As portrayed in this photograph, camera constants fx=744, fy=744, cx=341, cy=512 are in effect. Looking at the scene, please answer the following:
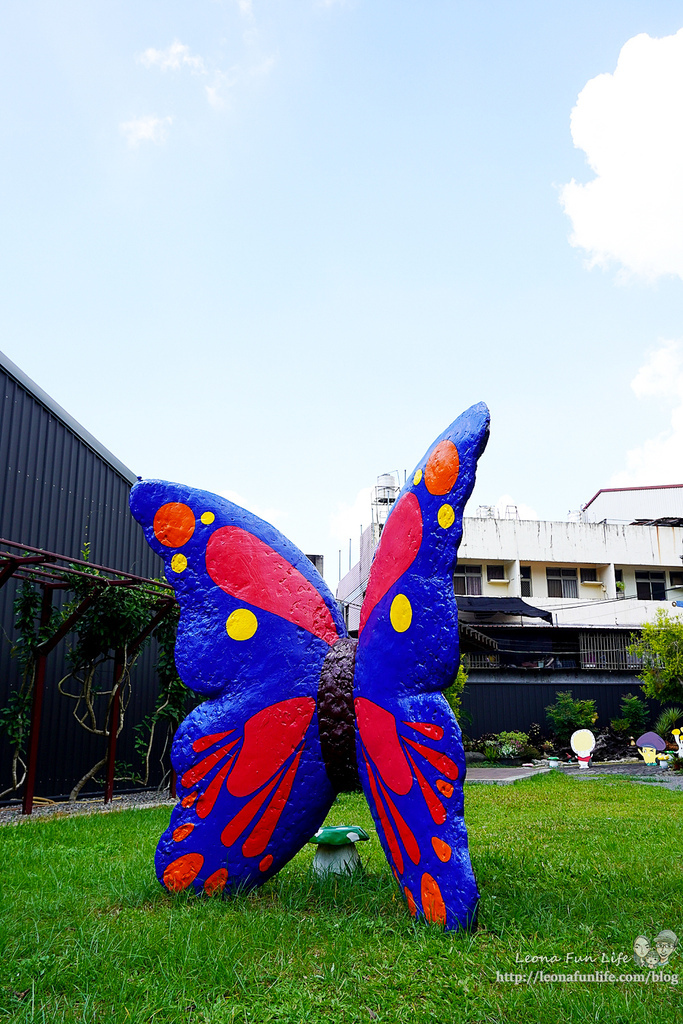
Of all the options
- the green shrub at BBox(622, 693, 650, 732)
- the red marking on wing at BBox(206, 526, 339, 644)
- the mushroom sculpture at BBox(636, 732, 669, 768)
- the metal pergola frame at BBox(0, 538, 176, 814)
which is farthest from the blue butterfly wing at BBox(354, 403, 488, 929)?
the green shrub at BBox(622, 693, 650, 732)

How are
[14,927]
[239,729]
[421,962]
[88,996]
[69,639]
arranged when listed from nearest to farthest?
[88,996], [421,962], [14,927], [239,729], [69,639]

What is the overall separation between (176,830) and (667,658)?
1530 cm

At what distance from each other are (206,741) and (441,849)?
1.24m

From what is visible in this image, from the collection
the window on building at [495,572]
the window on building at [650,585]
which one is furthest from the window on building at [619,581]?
the window on building at [495,572]

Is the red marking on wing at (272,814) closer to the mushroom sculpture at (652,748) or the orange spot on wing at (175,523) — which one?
the orange spot on wing at (175,523)

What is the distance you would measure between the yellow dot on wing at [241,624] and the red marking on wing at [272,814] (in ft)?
2.09

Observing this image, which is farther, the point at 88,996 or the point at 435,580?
the point at 435,580

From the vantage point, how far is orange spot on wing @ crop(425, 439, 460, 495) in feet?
10.6

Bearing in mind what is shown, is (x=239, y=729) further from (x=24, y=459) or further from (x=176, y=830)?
(x=24, y=459)

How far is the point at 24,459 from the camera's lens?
29.1 ft

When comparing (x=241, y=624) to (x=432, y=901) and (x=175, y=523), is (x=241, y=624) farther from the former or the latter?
(x=432, y=901)

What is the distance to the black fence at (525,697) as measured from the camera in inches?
780

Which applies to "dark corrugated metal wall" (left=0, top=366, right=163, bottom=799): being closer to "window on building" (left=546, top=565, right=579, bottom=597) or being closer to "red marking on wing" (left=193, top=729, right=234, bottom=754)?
"red marking on wing" (left=193, top=729, right=234, bottom=754)

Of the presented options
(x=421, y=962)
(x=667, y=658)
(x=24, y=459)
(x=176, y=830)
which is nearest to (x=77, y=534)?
(x=24, y=459)
